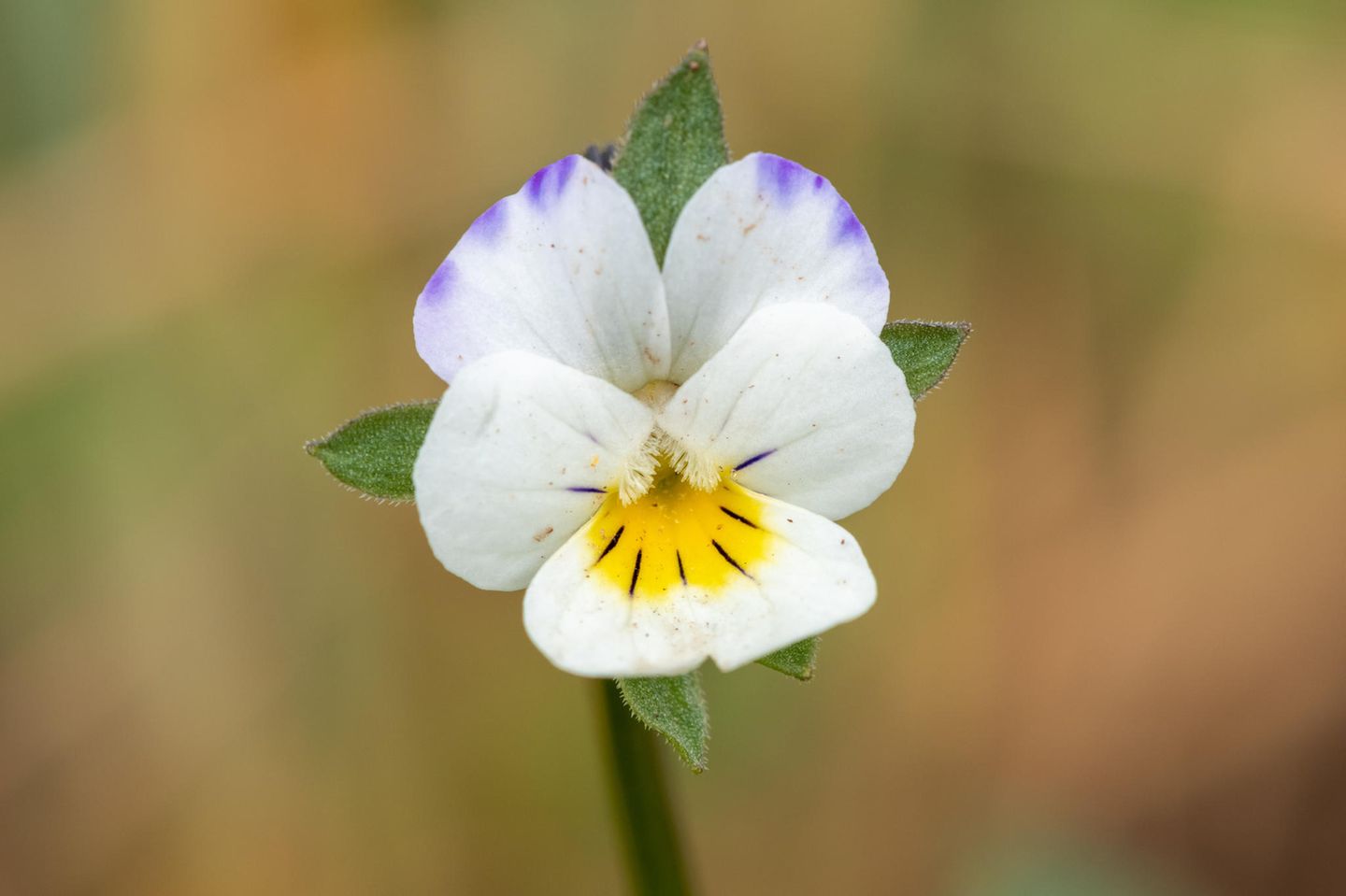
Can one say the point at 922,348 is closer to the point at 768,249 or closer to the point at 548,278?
the point at 768,249

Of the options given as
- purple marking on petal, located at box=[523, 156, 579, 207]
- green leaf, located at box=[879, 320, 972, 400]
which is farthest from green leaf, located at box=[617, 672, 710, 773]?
purple marking on petal, located at box=[523, 156, 579, 207]

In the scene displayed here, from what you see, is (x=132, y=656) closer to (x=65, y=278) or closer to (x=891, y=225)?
(x=65, y=278)

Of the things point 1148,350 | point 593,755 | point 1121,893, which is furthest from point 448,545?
point 1148,350

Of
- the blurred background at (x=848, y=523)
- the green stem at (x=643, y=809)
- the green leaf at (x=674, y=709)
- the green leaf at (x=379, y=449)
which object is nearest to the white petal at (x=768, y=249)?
the green leaf at (x=379, y=449)

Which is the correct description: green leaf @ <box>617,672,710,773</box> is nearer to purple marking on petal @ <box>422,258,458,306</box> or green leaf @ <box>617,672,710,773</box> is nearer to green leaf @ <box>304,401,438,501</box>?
green leaf @ <box>304,401,438,501</box>

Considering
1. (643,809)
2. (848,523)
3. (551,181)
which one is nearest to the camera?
(551,181)

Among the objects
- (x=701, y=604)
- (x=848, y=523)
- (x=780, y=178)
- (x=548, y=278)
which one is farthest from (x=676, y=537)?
(x=848, y=523)

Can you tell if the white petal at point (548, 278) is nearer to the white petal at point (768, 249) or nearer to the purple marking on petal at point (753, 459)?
the white petal at point (768, 249)
